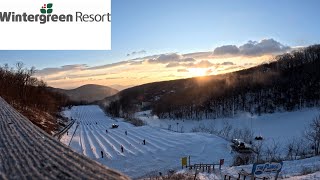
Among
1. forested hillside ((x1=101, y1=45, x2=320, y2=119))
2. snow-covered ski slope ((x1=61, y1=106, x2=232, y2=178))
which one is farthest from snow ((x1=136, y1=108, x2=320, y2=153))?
snow-covered ski slope ((x1=61, y1=106, x2=232, y2=178))

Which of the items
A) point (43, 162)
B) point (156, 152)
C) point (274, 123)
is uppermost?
point (43, 162)

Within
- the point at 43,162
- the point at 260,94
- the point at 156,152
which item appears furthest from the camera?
the point at 260,94

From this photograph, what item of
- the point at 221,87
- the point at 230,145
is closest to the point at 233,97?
the point at 221,87

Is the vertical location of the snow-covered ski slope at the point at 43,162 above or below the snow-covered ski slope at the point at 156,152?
above

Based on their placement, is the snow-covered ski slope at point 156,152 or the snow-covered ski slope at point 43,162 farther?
the snow-covered ski slope at point 156,152

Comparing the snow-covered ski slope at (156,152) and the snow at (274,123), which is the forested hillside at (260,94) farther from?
the snow-covered ski slope at (156,152)

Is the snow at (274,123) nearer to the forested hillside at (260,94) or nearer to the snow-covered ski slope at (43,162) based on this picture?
the forested hillside at (260,94)

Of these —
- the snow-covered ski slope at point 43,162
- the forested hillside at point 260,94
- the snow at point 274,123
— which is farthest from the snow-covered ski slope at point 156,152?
the forested hillside at point 260,94

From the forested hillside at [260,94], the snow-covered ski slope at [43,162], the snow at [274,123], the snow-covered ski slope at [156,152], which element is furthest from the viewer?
the forested hillside at [260,94]

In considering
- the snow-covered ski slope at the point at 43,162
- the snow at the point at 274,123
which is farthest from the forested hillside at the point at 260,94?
the snow-covered ski slope at the point at 43,162

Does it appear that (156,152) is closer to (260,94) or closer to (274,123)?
(274,123)

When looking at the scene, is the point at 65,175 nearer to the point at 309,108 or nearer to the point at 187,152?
the point at 187,152

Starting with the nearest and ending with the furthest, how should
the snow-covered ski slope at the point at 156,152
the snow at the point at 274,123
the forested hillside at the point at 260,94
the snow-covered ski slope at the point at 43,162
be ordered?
the snow-covered ski slope at the point at 43,162
the snow-covered ski slope at the point at 156,152
the snow at the point at 274,123
the forested hillside at the point at 260,94

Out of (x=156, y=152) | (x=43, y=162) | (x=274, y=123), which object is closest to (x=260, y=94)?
(x=274, y=123)
